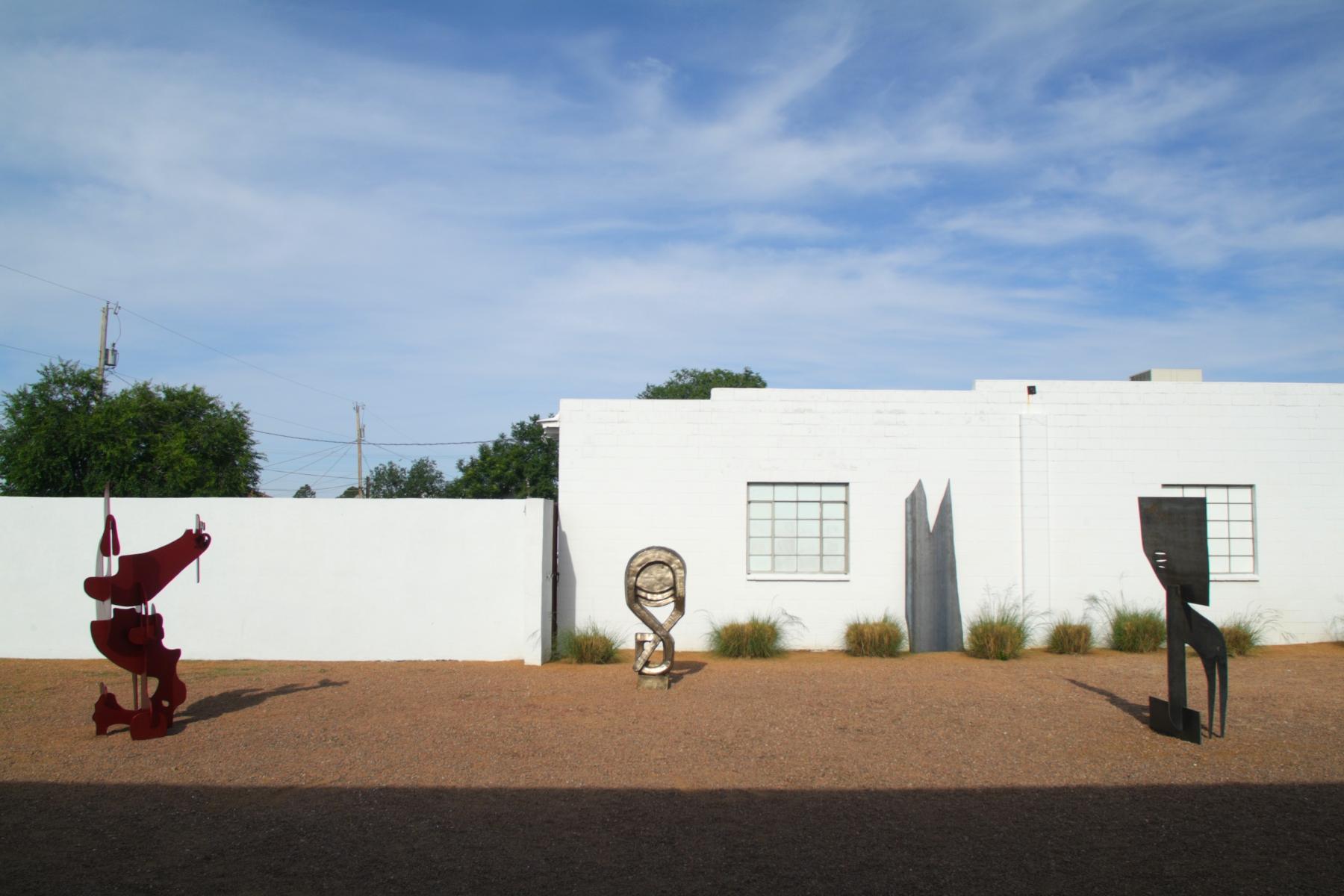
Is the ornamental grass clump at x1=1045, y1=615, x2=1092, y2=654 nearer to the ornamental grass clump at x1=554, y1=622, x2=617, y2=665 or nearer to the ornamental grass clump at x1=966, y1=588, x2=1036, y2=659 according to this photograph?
the ornamental grass clump at x1=966, y1=588, x2=1036, y2=659

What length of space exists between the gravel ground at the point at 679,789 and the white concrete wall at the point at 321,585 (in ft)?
5.85

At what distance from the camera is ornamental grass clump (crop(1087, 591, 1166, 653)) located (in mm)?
13609

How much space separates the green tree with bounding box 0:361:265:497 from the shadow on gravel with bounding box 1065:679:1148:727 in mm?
18702

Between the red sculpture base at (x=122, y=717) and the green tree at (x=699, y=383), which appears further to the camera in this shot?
the green tree at (x=699, y=383)

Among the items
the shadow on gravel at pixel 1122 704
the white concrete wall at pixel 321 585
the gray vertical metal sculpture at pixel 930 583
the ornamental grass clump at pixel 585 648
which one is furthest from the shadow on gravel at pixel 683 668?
the shadow on gravel at pixel 1122 704

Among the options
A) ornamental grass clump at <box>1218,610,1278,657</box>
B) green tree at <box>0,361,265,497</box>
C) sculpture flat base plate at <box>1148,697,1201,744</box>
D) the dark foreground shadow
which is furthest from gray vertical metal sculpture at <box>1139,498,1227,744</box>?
green tree at <box>0,361,265,497</box>

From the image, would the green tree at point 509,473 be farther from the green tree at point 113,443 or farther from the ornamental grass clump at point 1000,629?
the ornamental grass clump at point 1000,629

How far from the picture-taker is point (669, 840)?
233 inches

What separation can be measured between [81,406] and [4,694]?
14.5 metres

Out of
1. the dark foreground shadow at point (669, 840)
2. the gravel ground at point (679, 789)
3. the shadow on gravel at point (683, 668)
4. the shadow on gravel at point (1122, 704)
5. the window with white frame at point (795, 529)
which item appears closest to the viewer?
the dark foreground shadow at point (669, 840)

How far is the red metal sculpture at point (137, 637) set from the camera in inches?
343

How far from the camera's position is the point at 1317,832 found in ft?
19.7

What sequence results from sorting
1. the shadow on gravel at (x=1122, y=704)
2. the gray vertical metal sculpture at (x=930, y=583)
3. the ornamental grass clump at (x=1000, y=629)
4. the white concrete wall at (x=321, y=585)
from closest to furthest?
the shadow on gravel at (x=1122, y=704), the ornamental grass clump at (x=1000, y=629), the white concrete wall at (x=321, y=585), the gray vertical metal sculpture at (x=930, y=583)

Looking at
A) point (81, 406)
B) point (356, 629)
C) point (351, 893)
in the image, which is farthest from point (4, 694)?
point (81, 406)
